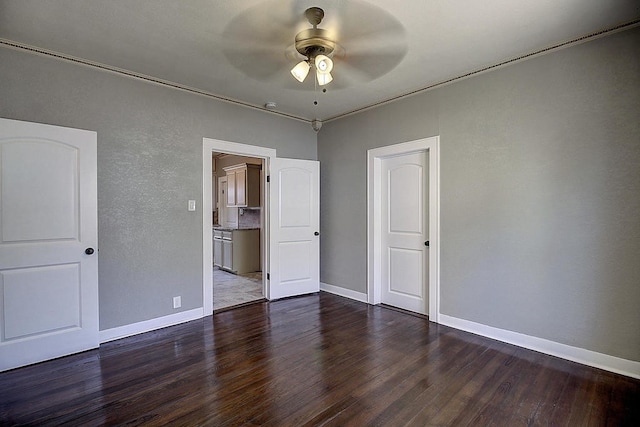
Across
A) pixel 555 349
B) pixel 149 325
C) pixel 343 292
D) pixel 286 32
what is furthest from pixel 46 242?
pixel 555 349

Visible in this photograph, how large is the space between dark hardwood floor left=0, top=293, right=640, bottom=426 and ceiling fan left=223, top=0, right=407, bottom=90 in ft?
7.68

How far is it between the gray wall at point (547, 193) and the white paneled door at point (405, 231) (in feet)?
1.10

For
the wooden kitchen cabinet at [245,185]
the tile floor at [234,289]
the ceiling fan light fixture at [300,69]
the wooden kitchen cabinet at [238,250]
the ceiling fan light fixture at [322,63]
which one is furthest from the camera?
the wooden kitchen cabinet at [245,185]

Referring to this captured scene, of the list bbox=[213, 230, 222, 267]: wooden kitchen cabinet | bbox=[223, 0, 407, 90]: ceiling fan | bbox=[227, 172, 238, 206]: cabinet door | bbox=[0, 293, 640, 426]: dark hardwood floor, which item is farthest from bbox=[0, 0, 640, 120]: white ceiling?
bbox=[213, 230, 222, 267]: wooden kitchen cabinet

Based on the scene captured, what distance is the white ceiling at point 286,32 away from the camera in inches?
88.8

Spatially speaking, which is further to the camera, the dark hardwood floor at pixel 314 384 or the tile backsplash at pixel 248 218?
the tile backsplash at pixel 248 218

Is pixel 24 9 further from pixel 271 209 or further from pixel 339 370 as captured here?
pixel 339 370

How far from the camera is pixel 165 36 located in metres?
2.62

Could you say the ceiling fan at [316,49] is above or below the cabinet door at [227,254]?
above

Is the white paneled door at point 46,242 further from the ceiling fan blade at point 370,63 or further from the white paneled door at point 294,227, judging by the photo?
the ceiling fan blade at point 370,63

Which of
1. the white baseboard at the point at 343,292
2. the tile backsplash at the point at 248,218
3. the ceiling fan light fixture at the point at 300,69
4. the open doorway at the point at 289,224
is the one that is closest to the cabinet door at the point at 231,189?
the tile backsplash at the point at 248,218

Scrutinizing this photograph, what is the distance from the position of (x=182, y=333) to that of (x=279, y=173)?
7.57ft

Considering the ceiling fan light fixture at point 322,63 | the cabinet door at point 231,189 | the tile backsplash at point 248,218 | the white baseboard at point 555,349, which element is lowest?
the white baseboard at point 555,349

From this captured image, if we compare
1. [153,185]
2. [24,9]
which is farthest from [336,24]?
[153,185]
